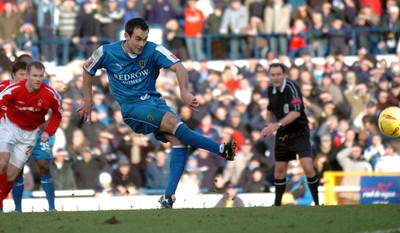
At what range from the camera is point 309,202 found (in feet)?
64.3

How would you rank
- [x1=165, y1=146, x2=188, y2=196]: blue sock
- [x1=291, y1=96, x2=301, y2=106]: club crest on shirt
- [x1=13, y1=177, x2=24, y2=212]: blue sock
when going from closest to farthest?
1. [x1=165, y1=146, x2=188, y2=196]: blue sock
2. [x1=13, y1=177, x2=24, y2=212]: blue sock
3. [x1=291, y1=96, x2=301, y2=106]: club crest on shirt

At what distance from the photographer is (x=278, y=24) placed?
87.7 feet

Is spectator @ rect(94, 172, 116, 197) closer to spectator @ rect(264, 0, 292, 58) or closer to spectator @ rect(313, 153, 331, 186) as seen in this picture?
spectator @ rect(313, 153, 331, 186)

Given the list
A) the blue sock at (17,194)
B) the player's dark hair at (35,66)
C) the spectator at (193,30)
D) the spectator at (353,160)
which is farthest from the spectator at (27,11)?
the player's dark hair at (35,66)

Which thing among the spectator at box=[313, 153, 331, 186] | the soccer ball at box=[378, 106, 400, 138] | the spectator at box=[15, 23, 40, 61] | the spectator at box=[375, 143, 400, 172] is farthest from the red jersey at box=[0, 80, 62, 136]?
the spectator at box=[15, 23, 40, 61]

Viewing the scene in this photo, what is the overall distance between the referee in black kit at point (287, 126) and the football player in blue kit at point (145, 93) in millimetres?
2609

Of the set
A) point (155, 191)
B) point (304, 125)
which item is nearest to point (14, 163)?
point (304, 125)

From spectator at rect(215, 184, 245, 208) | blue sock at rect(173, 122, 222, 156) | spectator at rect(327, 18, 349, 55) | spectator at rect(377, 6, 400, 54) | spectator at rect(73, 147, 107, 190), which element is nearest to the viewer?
blue sock at rect(173, 122, 222, 156)

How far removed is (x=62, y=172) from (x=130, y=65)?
7.76m

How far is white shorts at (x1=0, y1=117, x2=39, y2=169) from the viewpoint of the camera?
1466 centimetres

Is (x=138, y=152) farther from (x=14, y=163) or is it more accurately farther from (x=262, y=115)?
(x=14, y=163)

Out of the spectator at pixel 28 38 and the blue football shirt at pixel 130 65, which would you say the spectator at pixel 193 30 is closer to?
the spectator at pixel 28 38

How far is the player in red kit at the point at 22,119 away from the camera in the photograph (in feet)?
47.2

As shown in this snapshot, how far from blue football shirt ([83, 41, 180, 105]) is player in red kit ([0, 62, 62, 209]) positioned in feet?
3.14
